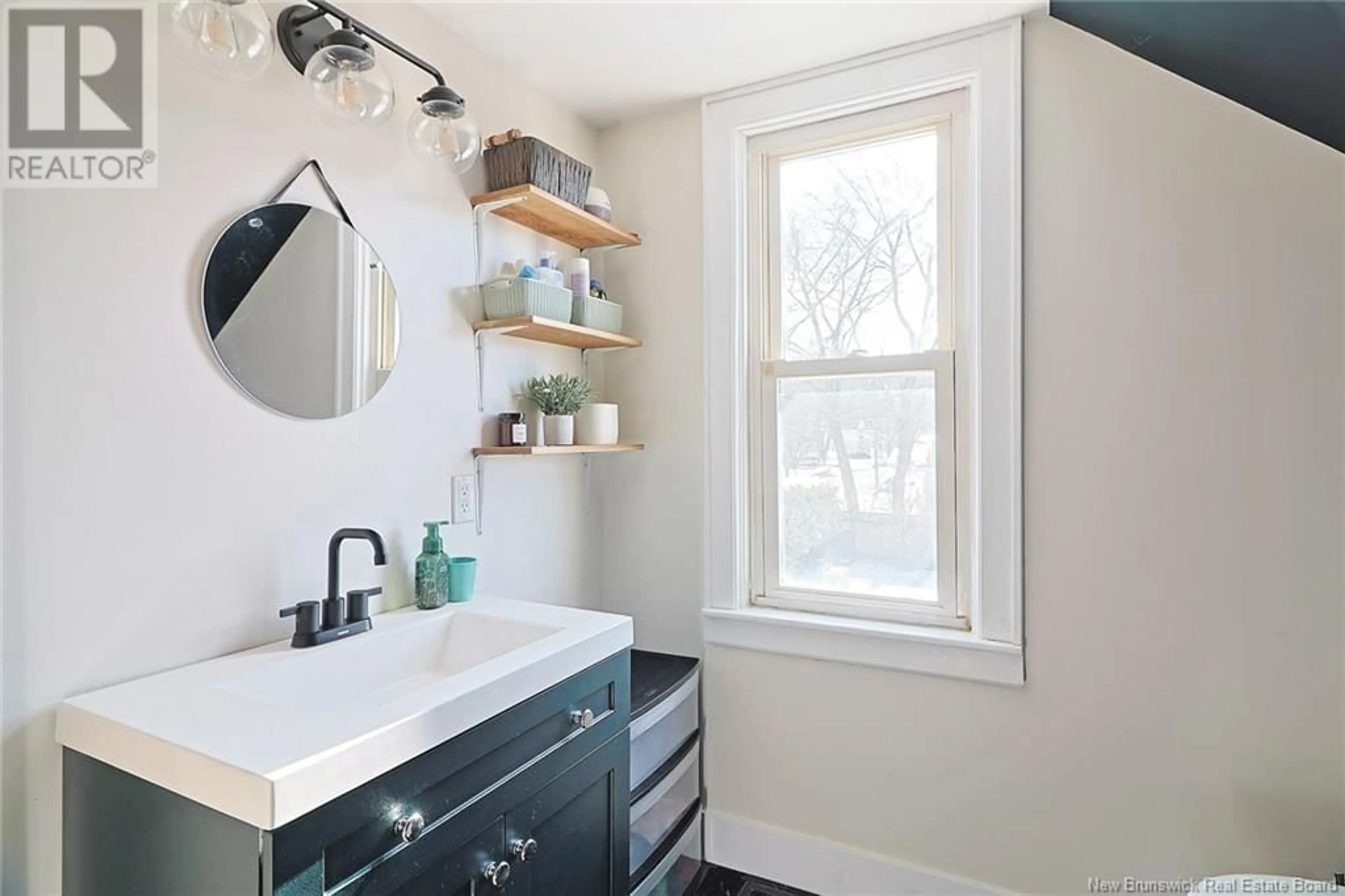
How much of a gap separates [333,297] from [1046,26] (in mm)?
1838

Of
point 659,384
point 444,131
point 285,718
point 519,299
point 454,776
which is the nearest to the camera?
point 285,718

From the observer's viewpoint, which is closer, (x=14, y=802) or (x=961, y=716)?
(x=14, y=802)

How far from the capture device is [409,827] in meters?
0.96

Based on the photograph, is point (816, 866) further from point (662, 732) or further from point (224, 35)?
point (224, 35)

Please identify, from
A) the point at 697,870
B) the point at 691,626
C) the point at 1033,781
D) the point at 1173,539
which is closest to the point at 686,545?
the point at 691,626

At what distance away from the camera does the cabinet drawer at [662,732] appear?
5.59 ft

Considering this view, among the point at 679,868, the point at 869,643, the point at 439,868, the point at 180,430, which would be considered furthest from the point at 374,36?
the point at 679,868

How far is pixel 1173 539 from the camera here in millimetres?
1554

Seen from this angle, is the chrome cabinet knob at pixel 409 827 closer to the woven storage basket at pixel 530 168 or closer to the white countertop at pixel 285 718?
the white countertop at pixel 285 718

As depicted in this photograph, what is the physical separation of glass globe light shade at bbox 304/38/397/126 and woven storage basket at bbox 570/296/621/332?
74 centimetres

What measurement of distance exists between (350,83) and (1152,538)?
1995mm

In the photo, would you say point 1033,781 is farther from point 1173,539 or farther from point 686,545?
point 686,545

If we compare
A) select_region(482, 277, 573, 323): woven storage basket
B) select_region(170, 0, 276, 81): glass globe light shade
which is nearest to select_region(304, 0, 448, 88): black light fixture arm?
select_region(170, 0, 276, 81): glass globe light shade

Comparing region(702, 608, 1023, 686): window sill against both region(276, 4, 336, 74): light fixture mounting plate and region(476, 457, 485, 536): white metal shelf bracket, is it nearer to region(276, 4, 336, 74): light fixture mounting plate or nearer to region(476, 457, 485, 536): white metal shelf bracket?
region(476, 457, 485, 536): white metal shelf bracket
